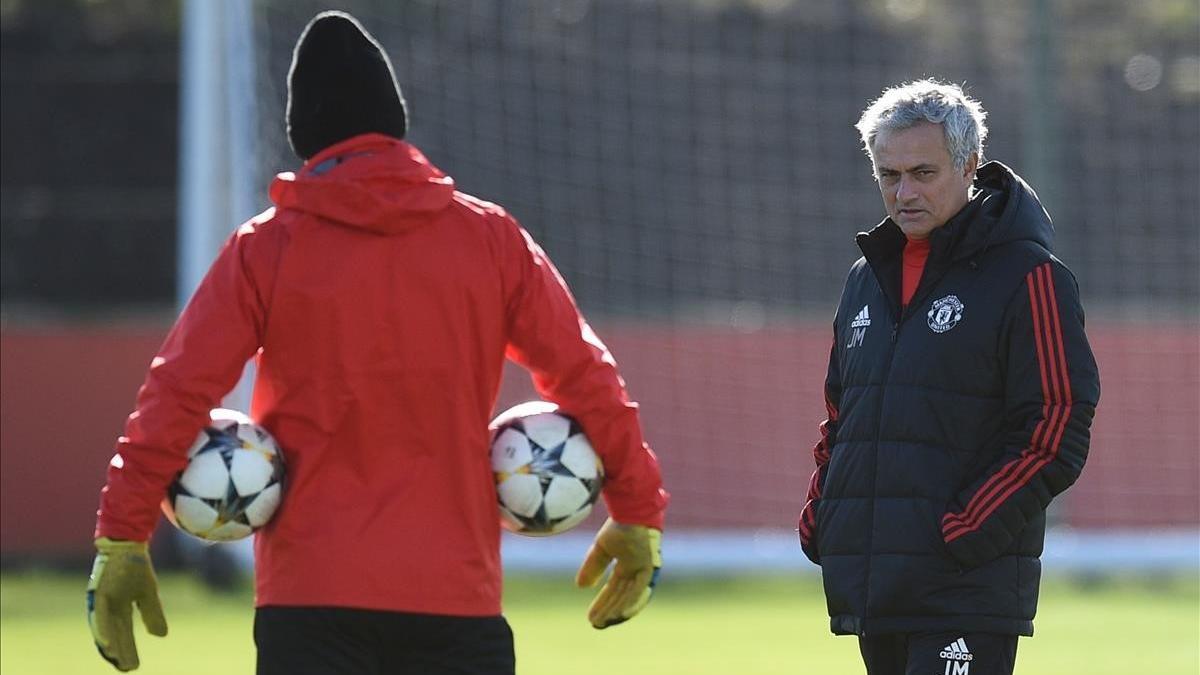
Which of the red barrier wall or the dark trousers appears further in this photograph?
the red barrier wall

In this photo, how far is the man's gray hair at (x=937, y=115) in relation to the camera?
469 centimetres

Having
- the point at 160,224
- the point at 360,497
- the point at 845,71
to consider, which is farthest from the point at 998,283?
the point at 160,224

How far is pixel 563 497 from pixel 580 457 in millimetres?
103

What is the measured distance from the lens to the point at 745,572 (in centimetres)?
1559

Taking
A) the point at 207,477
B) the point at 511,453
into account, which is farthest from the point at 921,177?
the point at 207,477

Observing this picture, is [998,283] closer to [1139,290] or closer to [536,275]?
[536,275]

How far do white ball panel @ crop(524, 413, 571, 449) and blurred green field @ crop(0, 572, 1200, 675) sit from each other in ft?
16.6

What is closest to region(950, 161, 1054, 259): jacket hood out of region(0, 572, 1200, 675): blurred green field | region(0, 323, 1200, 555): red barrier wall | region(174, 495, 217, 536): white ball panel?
region(174, 495, 217, 536): white ball panel

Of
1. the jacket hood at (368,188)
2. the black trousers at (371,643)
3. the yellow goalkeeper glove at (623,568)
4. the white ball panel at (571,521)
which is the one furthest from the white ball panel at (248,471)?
the yellow goalkeeper glove at (623,568)

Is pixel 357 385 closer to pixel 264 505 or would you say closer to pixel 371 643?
pixel 264 505

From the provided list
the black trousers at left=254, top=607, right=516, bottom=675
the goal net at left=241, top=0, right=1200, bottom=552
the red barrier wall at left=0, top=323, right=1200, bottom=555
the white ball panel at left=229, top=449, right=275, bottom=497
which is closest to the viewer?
the black trousers at left=254, top=607, right=516, bottom=675

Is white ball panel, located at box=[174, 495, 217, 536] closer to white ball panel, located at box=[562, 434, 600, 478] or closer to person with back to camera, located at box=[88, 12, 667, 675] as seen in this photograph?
person with back to camera, located at box=[88, 12, 667, 675]

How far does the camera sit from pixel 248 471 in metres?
4.33

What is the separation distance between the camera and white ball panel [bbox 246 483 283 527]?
437cm
